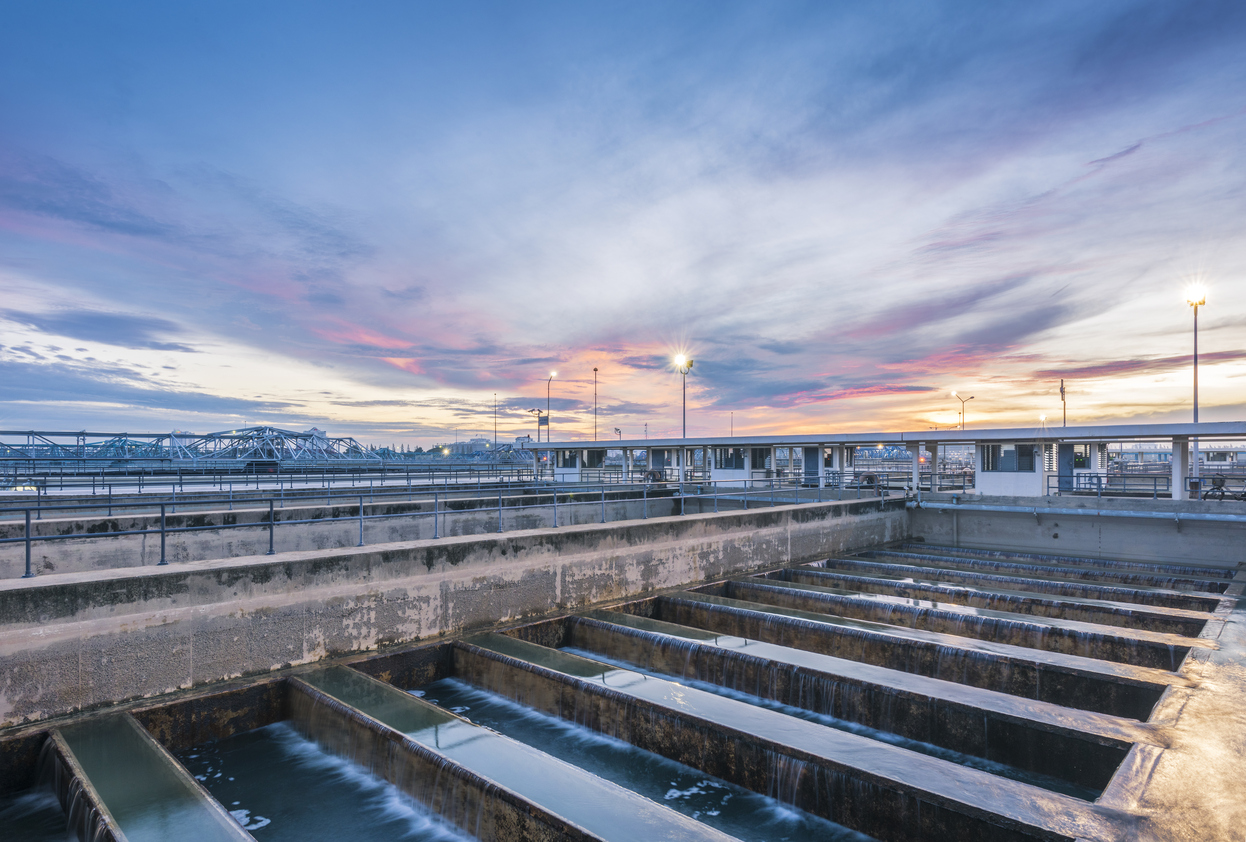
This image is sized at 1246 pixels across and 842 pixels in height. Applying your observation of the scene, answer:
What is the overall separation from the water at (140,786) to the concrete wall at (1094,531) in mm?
20288

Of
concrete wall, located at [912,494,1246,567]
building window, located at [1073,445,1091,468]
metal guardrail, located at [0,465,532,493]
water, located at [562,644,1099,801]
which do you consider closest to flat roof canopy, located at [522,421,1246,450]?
concrete wall, located at [912,494,1246,567]

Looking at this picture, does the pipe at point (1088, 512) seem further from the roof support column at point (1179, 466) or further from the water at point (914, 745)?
the water at point (914, 745)

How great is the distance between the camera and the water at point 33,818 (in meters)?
5.87

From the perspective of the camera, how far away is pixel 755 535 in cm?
1523

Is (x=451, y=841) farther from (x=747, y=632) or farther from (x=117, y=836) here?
(x=747, y=632)

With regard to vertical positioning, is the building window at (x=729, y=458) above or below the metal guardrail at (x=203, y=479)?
above

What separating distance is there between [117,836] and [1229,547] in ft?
74.1

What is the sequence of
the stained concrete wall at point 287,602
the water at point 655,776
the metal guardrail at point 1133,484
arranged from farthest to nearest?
the metal guardrail at point 1133,484, the stained concrete wall at point 287,602, the water at point 655,776

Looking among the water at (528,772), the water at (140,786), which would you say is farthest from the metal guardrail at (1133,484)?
the water at (140,786)

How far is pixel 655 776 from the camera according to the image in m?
6.74

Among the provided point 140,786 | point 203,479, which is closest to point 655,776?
point 140,786

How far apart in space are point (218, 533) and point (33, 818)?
885 centimetres

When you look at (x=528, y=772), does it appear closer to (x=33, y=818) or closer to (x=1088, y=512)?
(x=33, y=818)

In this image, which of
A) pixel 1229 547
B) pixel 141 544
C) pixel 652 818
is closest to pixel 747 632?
pixel 652 818
